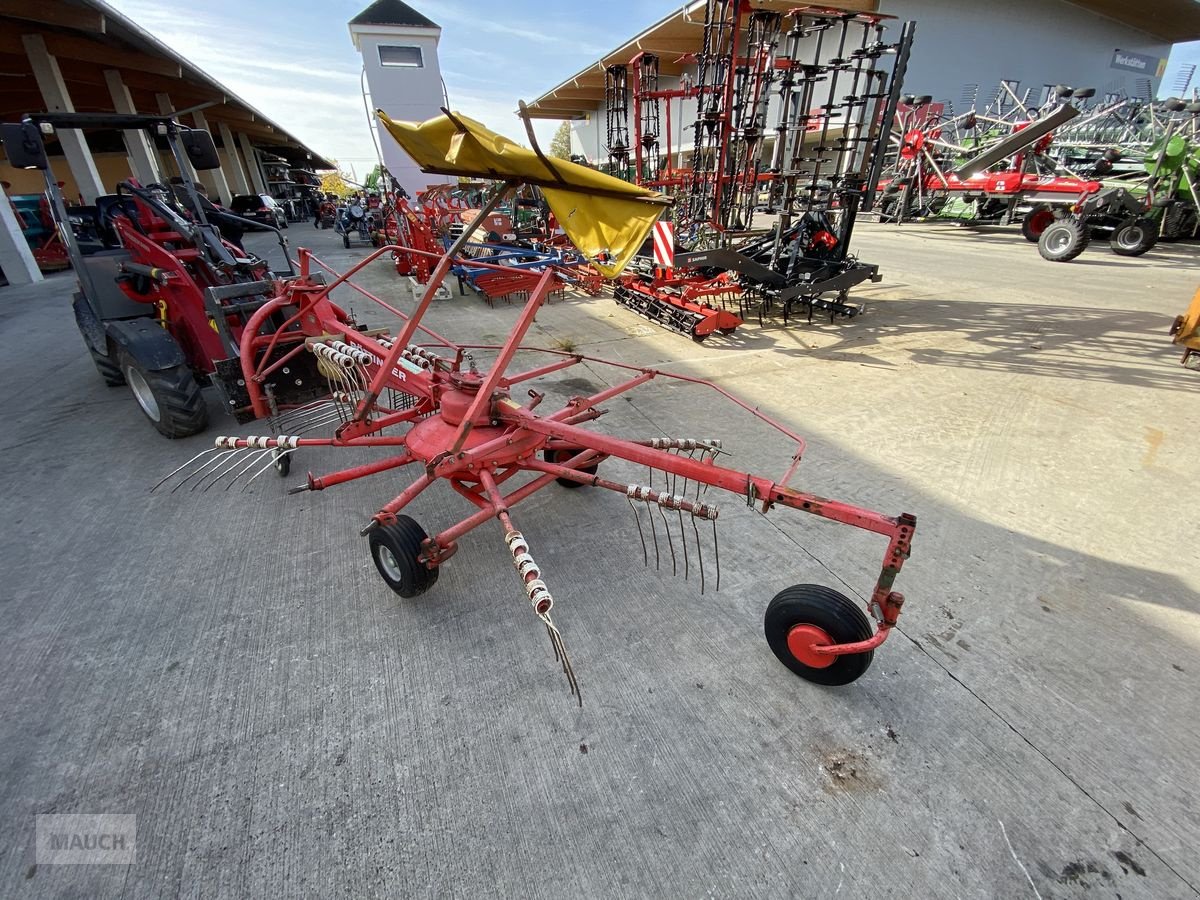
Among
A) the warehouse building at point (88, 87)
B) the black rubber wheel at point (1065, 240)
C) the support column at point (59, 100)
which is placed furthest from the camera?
the support column at point (59, 100)

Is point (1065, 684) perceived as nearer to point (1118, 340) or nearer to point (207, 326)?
point (207, 326)

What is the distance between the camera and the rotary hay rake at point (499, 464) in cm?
196

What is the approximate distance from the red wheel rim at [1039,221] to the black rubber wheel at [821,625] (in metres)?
18.0

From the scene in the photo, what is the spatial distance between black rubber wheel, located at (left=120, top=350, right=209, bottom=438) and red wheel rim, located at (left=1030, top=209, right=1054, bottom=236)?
19.4 m

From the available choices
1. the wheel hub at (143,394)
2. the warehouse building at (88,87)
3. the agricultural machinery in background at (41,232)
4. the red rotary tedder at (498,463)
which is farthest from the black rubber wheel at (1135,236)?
the agricultural machinery in background at (41,232)

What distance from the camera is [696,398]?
4.89 m

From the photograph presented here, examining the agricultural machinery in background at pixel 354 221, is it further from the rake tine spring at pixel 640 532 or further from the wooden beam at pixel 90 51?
the rake tine spring at pixel 640 532

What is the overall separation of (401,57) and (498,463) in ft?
94.2

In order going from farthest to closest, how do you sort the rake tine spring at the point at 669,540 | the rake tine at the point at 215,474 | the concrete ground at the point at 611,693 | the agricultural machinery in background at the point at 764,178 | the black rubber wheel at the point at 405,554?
the agricultural machinery in background at the point at 764,178 → the rake tine at the point at 215,474 → the rake tine spring at the point at 669,540 → the black rubber wheel at the point at 405,554 → the concrete ground at the point at 611,693

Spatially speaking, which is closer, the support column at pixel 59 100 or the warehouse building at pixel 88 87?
the warehouse building at pixel 88 87

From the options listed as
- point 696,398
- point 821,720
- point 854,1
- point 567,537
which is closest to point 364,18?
point 854,1

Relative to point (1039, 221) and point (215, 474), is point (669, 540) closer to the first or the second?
point (215, 474)

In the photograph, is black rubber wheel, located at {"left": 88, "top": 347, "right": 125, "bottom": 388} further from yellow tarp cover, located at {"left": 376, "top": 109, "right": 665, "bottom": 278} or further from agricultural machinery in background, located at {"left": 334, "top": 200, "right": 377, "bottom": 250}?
agricultural machinery in background, located at {"left": 334, "top": 200, "right": 377, "bottom": 250}

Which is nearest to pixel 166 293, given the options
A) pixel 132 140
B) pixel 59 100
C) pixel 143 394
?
pixel 143 394
